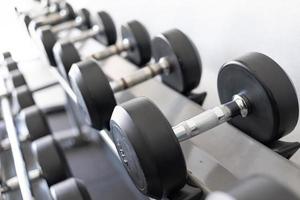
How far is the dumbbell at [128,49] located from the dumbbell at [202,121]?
1.41ft

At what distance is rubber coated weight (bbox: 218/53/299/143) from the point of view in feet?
2.15

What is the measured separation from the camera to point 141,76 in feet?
3.09

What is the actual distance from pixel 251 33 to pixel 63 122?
159 cm

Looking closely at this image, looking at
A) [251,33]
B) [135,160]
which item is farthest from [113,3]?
[135,160]

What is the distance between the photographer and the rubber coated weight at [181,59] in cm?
90

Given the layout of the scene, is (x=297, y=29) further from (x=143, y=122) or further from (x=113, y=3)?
(x=113, y=3)

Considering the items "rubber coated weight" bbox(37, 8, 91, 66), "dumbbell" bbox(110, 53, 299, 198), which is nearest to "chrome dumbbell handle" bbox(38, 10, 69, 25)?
"rubber coated weight" bbox(37, 8, 91, 66)

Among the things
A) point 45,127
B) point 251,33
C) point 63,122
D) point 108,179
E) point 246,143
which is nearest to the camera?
point 246,143

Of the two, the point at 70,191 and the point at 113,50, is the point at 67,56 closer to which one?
the point at 113,50

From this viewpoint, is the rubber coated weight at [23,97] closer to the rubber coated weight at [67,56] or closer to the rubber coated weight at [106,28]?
the rubber coated weight at [67,56]

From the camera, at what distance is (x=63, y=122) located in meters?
2.17

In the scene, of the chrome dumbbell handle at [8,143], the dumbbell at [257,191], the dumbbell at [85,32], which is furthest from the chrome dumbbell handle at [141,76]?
the dumbbell at [257,191]

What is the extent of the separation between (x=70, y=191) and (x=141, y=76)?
364 millimetres

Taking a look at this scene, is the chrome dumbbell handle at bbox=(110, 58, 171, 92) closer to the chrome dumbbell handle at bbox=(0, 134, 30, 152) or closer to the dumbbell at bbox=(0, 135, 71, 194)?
the dumbbell at bbox=(0, 135, 71, 194)
